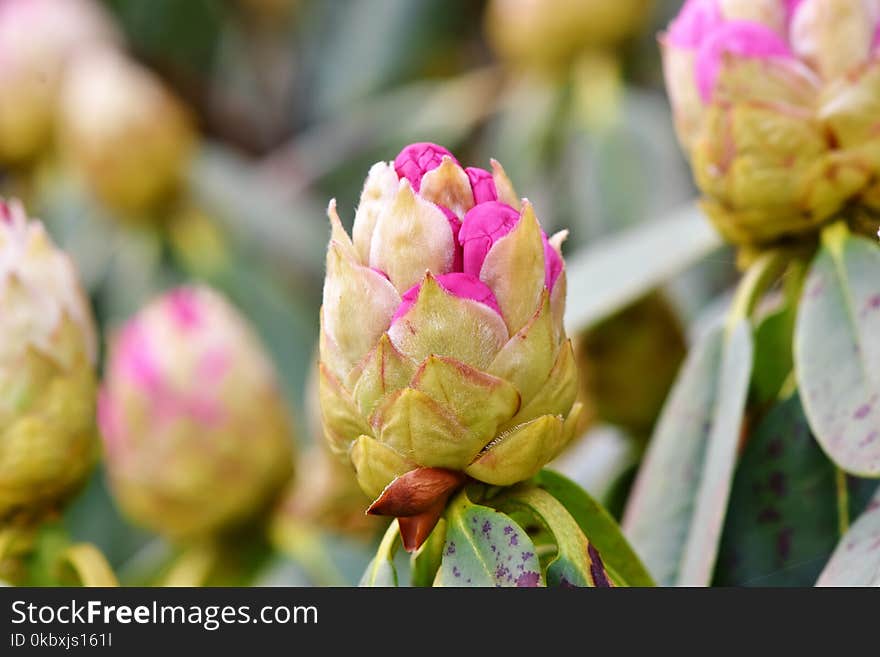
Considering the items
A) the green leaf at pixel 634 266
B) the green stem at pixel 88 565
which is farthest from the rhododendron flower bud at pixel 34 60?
the green stem at pixel 88 565

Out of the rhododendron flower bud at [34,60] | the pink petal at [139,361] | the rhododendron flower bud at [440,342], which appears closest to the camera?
the rhododendron flower bud at [440,342]

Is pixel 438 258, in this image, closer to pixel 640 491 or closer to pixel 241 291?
pixel 640 491

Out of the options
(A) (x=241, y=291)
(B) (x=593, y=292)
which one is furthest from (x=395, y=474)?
(A) (x=241, y=291)

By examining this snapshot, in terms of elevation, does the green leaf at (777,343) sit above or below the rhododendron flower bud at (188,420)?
below

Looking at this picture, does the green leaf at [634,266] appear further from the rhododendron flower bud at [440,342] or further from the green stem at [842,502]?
the rhododendron flower bud at [440,342]

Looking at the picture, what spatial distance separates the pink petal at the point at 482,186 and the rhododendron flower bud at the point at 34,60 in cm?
165

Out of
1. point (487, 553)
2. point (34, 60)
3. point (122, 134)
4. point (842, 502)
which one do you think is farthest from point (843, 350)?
point (34, 60)

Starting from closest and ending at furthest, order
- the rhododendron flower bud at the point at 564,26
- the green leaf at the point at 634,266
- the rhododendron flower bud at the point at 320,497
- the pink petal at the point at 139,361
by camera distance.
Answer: the green leaf at the point at 634,266 < the pink petal at the point at 139,361 < the rhododendron flower bud at the point at 320,497 < the rhododendron flower bud at the point at 564,26

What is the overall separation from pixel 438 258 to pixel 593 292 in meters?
0.48

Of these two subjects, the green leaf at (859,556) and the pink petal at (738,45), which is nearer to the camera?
the green leaf at (859,556)

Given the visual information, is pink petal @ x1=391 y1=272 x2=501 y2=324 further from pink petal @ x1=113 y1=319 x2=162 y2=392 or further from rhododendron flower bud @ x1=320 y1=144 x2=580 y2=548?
pink petal @ x1=113 y1=319 x2=162 y2=392

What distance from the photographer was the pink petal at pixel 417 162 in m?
0.71

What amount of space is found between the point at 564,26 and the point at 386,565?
4.17ft

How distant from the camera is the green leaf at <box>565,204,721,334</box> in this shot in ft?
3.63
